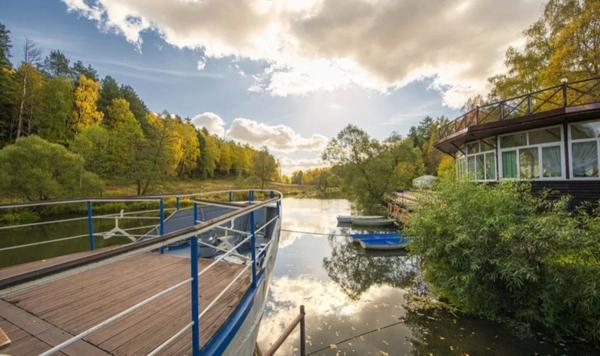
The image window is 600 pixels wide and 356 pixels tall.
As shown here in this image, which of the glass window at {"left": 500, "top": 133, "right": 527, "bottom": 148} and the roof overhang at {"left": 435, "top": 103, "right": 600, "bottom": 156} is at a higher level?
the roof overhang at {"left": 435, "top": 103, "right": 600, "bottom": 156}

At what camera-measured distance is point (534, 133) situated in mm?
7812

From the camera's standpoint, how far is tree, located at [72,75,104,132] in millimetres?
26809

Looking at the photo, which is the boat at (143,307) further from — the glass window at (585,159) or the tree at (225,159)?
the tree at (225,159)

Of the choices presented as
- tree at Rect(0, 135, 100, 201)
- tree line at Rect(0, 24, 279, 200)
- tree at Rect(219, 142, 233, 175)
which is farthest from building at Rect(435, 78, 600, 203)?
tree at Rect(219, 142, 233, 175)

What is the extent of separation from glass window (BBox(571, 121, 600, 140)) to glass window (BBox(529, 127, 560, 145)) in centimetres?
33

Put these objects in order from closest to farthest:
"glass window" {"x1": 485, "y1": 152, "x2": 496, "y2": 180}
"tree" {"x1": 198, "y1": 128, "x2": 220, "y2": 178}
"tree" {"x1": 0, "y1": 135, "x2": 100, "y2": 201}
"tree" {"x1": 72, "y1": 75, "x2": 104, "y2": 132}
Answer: "glass window" {"x1": 485, "y1": 152, "x2": 496, "y2": 180} < "tree" {"x1": 0, "y1": 135, "x2": 100, "y2": 201} < "tree" {"x1": 72, "y1": 75, "x2": 104, "y2": 132} < "tree" {"x1": 198, "y1": 128, "x2": 220, "y2": 178}

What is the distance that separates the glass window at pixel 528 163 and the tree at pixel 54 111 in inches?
1460

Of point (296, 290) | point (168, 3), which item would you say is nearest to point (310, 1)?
point (168, 3)

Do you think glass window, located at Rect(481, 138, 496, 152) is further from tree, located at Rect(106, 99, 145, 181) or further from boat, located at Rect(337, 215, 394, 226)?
tree, located at Rect(106, 99, 145, 181)

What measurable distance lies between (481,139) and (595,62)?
26.1 feet

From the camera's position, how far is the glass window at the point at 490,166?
9038 mm

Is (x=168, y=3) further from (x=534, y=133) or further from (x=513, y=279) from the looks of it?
(x=534, y=133)

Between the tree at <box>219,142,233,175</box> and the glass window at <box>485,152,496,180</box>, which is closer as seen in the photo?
the glass window at <box>485,152,496,180</box>

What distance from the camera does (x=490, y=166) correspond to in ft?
30.4
